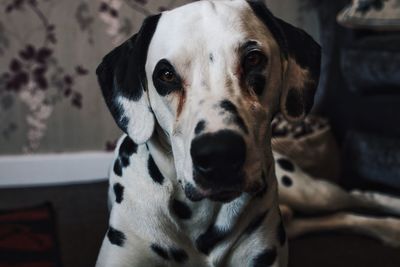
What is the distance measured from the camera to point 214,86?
1087 mm

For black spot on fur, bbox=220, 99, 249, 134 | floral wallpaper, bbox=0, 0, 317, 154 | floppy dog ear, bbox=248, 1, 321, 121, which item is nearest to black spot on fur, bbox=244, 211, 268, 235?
floppy dog ear, bbox=248, 1, 321, 121

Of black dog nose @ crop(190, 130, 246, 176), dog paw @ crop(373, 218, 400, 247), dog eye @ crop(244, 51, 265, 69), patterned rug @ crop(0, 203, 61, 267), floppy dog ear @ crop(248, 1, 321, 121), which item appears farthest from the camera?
dog paw @ crop(373, 218, 400, 247)

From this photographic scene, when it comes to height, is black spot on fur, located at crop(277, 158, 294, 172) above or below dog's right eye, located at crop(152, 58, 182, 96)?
below

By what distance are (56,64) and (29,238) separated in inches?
36.3

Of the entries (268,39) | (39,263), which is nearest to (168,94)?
(268,39)

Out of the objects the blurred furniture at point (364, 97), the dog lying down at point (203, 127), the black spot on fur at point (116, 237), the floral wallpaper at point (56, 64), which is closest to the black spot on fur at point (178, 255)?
the dog lying down at point (203, 127)

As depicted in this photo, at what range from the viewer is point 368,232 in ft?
6.36

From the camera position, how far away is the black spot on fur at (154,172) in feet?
4.24

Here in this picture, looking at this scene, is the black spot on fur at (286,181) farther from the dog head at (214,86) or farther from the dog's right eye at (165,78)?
the dog's right eye at (165,78)

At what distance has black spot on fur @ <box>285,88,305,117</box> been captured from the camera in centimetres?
126

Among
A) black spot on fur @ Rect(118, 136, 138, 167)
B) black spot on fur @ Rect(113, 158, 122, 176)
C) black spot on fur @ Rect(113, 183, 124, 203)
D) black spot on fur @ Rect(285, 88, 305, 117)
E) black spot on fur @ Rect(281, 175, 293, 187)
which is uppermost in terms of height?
black spot on fur @ Rect(285, 88, 305, 117)

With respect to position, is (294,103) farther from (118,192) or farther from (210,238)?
(118,192)

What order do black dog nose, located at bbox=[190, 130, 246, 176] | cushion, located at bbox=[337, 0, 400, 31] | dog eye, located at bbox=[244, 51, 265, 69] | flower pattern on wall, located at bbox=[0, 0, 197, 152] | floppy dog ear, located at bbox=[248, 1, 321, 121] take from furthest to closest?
flower pattern on wall, located at bbox=[0, 0, 197, 152] < cushion, located at bbox=[337, 0, 400, 31] < floppy dog ear, located at bbox=[248, 1, 321, 121] < dog eye, located at bbox=[244, 51, 265, 69] < black dog nose, located at bbox=[190, 130, 246, 176]

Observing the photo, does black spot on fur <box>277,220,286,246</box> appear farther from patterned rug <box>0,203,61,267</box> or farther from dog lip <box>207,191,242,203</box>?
patterned rug <box>0,203,61,267</box>
